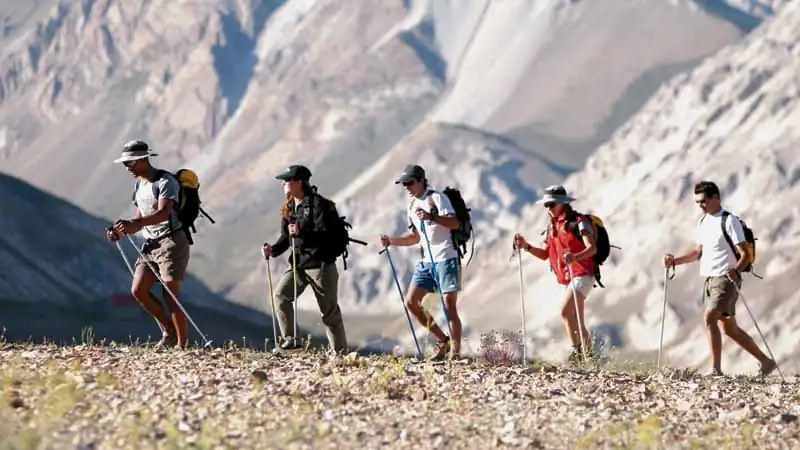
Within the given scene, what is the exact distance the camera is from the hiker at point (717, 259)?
636 inches

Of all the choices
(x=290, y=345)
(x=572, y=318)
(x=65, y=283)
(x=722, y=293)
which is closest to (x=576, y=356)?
(x=572, y=318)

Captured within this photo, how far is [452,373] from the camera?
44.2 feet

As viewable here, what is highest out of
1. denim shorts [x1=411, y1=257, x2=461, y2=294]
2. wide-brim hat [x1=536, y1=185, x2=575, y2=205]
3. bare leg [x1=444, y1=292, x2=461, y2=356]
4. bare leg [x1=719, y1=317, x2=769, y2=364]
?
wide-brim hat [x1=536, y1=185, x2=575, y2=205]

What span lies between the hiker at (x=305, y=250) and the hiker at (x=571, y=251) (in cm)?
217

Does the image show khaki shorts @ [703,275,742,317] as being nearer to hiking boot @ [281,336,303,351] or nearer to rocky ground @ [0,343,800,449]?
rocky ground @ [0,343,800,449]

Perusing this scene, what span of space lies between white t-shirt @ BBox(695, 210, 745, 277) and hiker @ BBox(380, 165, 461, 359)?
2.60 m

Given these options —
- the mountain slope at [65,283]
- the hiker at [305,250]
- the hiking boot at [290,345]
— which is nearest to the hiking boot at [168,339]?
the hiker at [305,250]

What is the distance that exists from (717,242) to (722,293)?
1.82ft

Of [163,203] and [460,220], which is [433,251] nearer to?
[460,220]

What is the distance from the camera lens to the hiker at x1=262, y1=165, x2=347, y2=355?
51.1 feet

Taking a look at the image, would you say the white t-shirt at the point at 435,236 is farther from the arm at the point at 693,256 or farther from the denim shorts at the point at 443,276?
the arm at the point at 693,256

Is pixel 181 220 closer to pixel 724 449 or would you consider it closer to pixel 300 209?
pixel 300 209

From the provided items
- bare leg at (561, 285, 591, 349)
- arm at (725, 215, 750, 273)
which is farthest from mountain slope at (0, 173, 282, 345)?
arm at (725, 215, 750, 273)

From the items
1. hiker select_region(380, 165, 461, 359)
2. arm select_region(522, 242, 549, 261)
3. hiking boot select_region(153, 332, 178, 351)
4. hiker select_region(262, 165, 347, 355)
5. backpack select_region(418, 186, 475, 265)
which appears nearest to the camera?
hiker select_region(262, 165, 347, 355)
